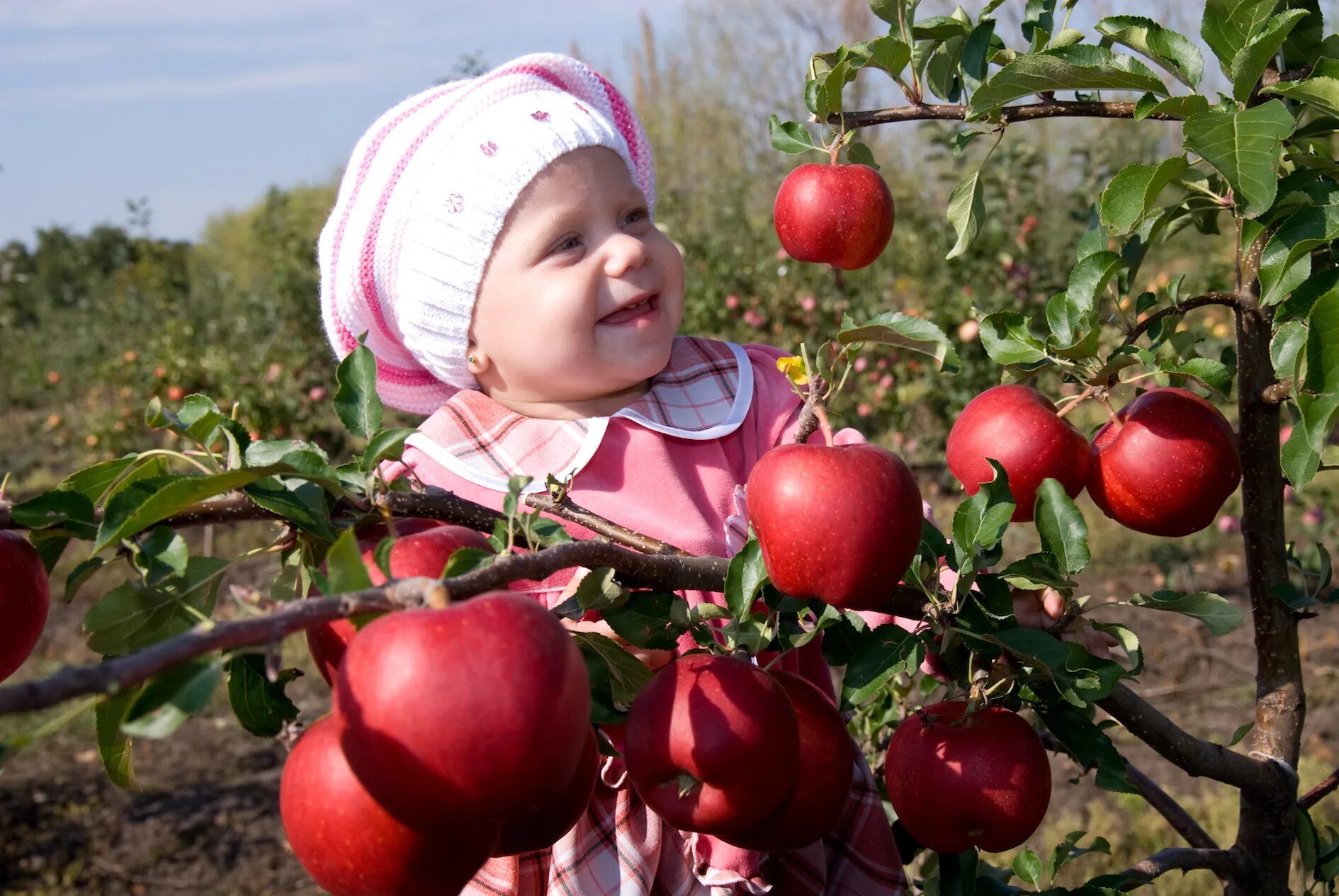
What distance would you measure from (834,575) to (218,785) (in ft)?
10.7

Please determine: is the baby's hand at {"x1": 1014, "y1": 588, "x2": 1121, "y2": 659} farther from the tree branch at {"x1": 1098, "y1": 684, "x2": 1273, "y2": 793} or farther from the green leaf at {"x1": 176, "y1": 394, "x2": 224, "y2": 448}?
the green leaf at {"x1": 176, "y1": 394, "x2": 224, "y2": 448}

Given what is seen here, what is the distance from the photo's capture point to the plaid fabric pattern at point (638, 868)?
3.80 ft

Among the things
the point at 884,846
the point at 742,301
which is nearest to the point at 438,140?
the point at 884,846

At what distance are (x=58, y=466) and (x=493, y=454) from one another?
770cm

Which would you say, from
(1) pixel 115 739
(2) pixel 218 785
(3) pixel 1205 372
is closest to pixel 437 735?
(1) pixel 115 739

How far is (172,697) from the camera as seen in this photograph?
0.52m

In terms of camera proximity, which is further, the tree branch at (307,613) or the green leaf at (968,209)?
the green leaf at (968,209)

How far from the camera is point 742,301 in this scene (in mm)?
5410

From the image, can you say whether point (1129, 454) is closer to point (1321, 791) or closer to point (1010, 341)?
point (1010, 341)

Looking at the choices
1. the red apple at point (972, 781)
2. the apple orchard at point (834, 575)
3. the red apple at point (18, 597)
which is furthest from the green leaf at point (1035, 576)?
the red apple at point (18, 597)

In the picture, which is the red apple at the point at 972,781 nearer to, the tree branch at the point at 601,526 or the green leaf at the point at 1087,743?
the green leaf at the point at 1087,743

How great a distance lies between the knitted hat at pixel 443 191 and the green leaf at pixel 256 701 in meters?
0.76

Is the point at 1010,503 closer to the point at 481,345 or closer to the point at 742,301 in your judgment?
the point at 481,345

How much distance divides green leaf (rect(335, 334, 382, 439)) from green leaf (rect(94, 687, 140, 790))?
231 mm
